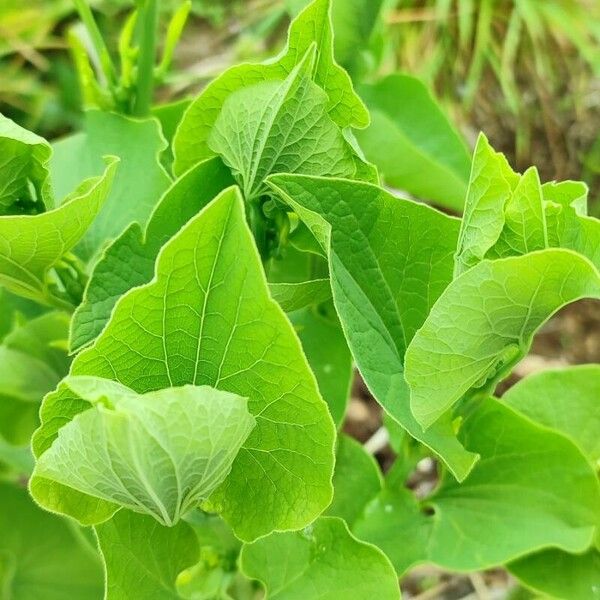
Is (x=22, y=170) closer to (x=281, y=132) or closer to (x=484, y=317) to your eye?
(x=281, y=132)


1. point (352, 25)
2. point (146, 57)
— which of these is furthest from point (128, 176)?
point (352, 25)

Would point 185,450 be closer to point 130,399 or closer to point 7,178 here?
point 130,399

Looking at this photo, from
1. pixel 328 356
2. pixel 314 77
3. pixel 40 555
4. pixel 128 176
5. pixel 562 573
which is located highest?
pixel 314 77

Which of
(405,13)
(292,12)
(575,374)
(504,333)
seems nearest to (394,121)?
(292,12)

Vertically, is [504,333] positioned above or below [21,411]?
above

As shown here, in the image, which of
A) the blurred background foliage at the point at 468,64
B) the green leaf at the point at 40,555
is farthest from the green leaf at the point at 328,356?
the blurred background foliage at the point at 468,64
